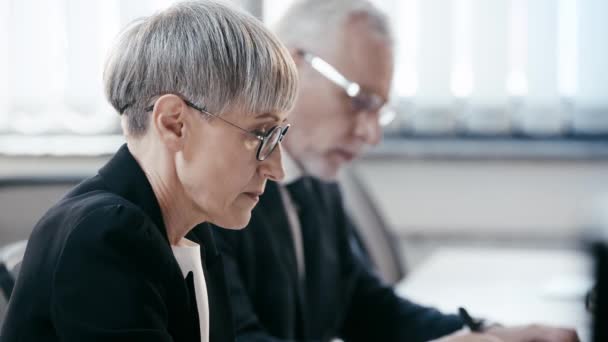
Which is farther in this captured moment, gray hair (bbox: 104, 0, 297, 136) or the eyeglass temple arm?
the eyeglass temple arm

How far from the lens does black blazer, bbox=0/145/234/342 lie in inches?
36.5

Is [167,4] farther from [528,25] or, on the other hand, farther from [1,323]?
[528,25]

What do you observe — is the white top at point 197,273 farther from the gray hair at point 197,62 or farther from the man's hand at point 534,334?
the man's hand at point 534,334

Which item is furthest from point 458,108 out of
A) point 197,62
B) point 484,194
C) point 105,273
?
point 105,273

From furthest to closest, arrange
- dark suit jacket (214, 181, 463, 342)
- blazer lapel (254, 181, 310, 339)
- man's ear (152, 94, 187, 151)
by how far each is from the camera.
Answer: blazer lapel (254, 181, 310, 339) < dark suit jacket (214, 181, 463, 342) < man's ear (152, 94, 187, 151)

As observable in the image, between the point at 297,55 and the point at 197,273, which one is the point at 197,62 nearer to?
the point at 197,273

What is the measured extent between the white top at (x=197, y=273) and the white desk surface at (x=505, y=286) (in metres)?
0.85

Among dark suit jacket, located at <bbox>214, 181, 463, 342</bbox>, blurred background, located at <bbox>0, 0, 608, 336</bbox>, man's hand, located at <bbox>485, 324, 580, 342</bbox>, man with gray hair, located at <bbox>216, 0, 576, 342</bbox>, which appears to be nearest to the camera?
man's hand, located at <bbox>485, 324, 580, 342</bbox>

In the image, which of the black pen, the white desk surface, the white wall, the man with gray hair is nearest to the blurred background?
the white wall

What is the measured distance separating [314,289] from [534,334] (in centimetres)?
60

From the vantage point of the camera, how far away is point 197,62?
3.39ft

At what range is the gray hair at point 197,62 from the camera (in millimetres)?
1036

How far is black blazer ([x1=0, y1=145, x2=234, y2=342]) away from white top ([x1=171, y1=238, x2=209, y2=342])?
0.10ft

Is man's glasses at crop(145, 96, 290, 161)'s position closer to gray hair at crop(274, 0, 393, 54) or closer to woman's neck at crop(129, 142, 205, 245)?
woman's neck at crop(129, 142, 205, 245)
